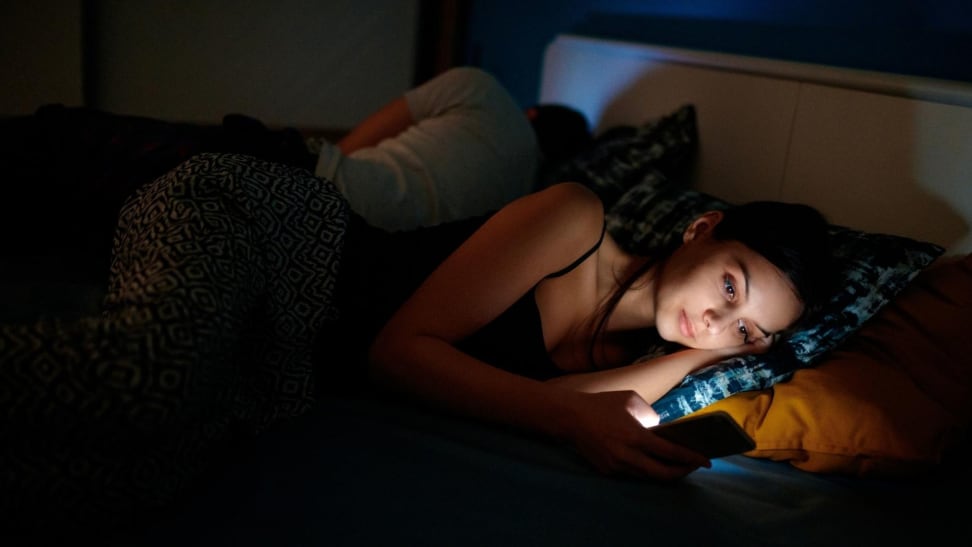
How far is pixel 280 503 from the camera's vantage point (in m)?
0.93

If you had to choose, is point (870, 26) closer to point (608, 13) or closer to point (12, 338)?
point (608, 13)

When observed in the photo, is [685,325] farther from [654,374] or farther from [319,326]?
[319,326]

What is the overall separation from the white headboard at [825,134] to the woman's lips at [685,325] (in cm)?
59

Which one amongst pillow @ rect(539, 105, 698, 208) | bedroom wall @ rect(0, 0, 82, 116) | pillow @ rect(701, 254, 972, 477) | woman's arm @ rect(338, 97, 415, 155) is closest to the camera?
pillow @ rect(701, 254, 972, 477)

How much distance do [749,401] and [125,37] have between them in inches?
82.9


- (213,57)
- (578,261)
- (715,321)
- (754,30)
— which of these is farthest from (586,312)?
(213,57)

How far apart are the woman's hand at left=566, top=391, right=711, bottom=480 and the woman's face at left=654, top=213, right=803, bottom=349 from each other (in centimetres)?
20

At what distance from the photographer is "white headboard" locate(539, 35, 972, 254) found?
4.91 ft

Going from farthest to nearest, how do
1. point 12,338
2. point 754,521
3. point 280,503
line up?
point 754,521
point 280,503
point 12,338

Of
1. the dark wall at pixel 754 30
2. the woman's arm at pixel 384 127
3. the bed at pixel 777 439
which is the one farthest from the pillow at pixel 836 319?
the woman's arm at pixel 384 127

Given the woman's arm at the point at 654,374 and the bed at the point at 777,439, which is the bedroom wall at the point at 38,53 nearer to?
the bed at the point at 777,439

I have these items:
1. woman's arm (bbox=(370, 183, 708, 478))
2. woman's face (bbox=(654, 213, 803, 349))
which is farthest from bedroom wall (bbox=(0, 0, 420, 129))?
woman's face (bbox=(654, 213, 803, 349))

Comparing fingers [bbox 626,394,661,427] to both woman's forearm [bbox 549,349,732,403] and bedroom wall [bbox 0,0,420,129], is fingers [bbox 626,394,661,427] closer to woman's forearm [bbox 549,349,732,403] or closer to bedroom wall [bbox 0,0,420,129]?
woman's forearm [bbox 549,349,732,403]

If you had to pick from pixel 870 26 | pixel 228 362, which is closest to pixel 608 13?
pixel 870 26
